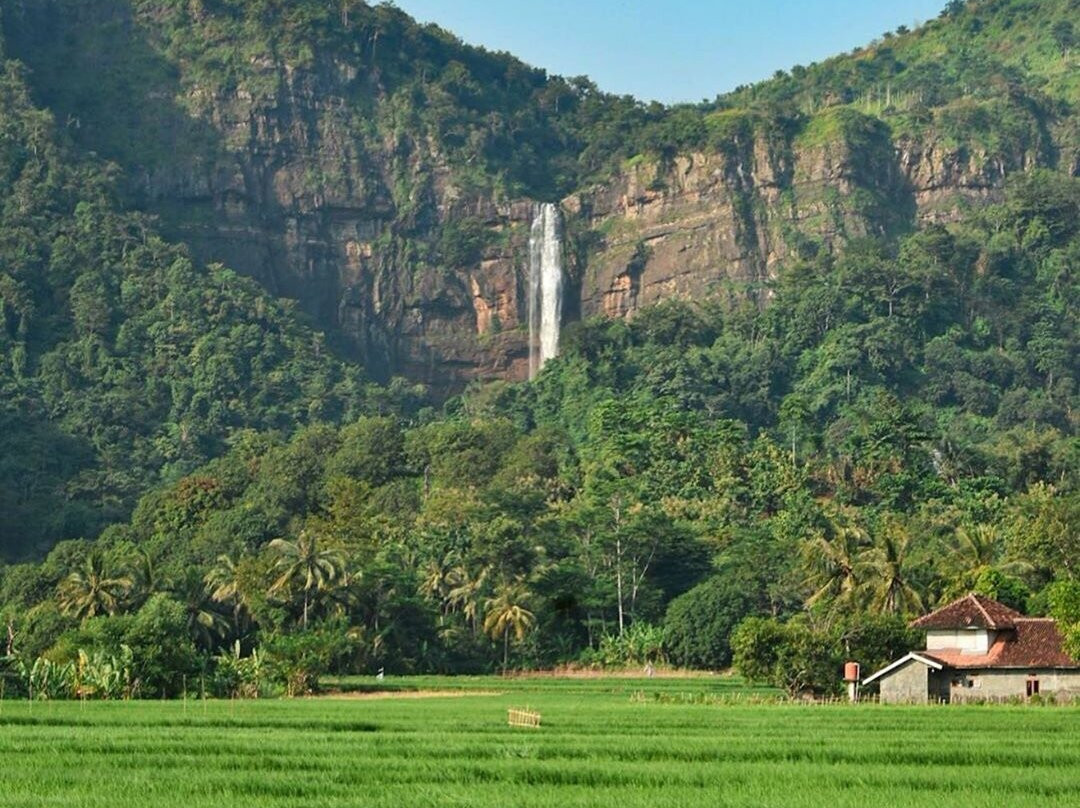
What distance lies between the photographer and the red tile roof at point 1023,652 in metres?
71.7

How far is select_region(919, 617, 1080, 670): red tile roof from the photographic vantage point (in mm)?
71688

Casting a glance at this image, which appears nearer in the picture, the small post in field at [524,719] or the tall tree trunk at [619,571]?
the small post in field at [524,719]

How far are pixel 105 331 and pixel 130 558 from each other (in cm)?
6909

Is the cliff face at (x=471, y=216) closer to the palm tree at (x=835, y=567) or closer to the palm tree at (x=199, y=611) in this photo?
the palm tree at (x=835, y=567)

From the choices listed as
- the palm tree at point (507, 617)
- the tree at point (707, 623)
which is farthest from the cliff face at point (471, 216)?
the tree at point (707, 623)

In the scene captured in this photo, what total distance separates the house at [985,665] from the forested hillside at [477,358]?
771cm

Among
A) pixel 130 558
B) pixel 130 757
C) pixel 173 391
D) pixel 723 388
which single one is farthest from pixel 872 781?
pixel 173 391

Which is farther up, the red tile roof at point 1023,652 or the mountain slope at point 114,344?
the mountain slope at point 114,344

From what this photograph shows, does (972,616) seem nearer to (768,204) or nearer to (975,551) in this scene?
(975,551)

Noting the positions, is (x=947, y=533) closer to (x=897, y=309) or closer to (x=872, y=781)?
(x=897, y=309)

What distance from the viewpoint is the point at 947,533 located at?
376 ft

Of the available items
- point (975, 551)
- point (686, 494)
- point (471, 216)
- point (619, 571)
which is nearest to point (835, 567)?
point (975, 551)

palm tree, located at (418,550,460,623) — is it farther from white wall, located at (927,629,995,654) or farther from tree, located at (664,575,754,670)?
white wall, located at (927,629,995,654)

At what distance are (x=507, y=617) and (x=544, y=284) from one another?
8613 cm
